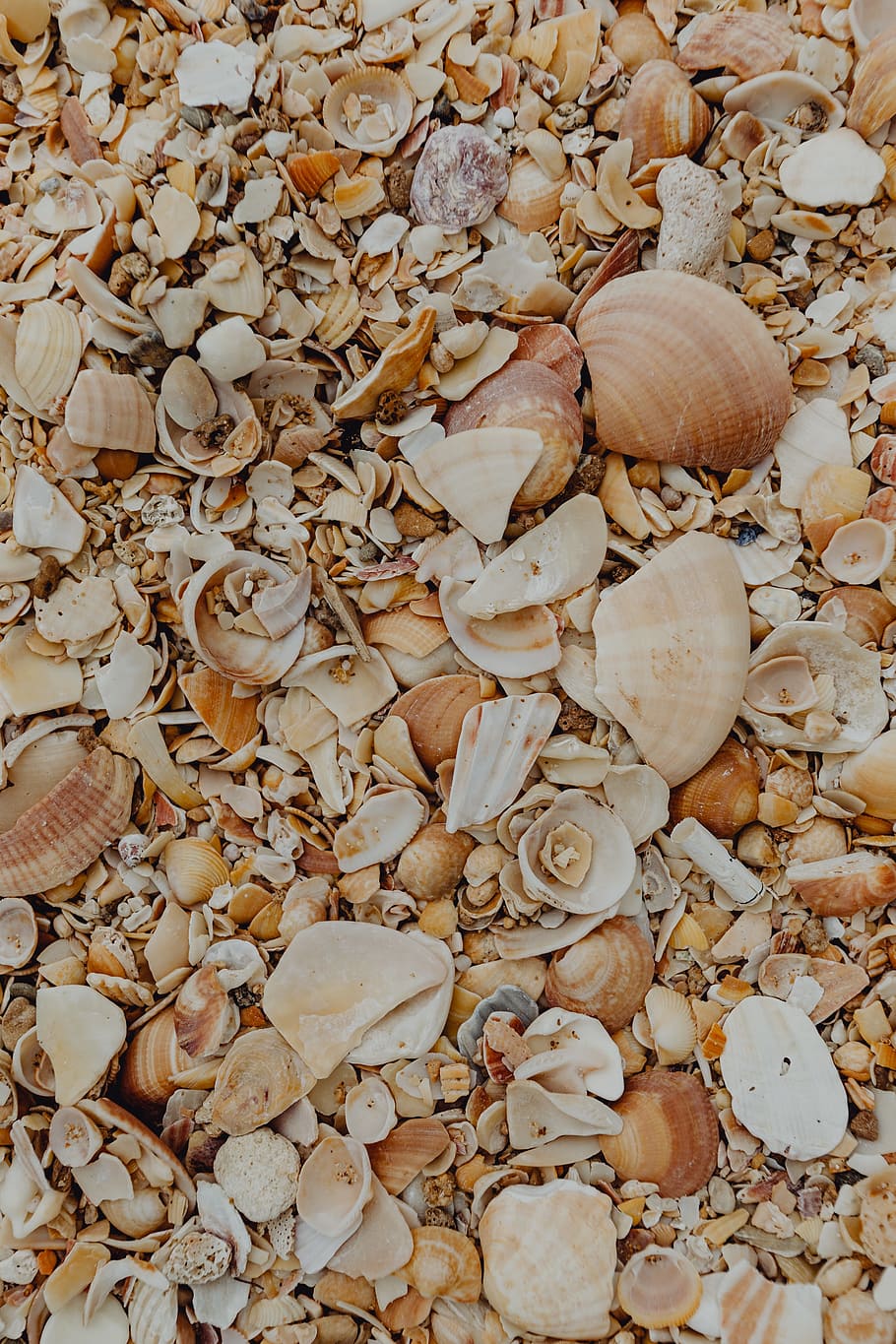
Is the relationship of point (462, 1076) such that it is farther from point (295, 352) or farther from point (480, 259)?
point (480, 259)

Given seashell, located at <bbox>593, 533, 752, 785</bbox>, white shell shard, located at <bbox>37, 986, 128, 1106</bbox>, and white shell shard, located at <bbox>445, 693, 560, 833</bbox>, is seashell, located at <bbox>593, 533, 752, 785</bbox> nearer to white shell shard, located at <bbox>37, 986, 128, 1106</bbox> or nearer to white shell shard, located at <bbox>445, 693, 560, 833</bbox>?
white shell shard, located at <bbox>445, 693, 560, 833</bbox>

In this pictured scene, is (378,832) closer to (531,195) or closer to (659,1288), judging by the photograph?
(659,1288)

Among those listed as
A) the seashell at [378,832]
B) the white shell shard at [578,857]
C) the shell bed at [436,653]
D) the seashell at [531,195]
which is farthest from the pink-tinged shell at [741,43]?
the seashell at [378,832]

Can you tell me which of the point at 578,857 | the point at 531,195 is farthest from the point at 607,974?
the point at 531,195

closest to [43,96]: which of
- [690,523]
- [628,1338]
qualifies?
[690,523]

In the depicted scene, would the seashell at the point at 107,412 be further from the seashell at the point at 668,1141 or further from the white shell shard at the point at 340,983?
the seashell at the point at 668,1141

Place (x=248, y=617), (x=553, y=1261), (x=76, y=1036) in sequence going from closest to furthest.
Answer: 1. (x=553, y=1261)
2. (x=76, y=1036)
3. (x=248, y=617)
